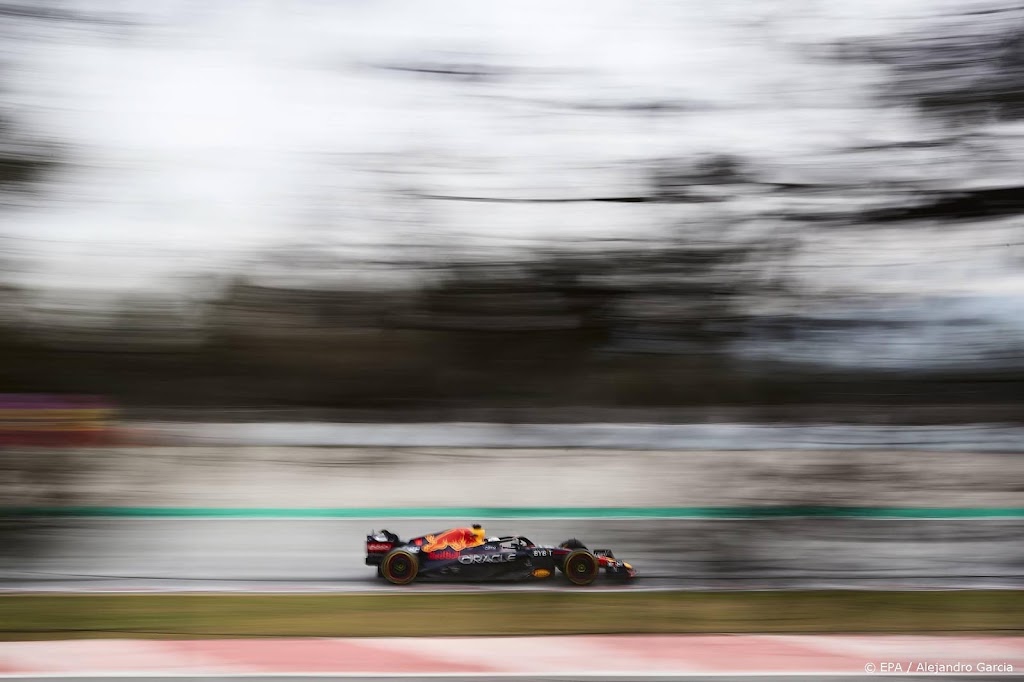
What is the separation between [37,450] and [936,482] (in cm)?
429

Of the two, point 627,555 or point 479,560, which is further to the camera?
point 627,555

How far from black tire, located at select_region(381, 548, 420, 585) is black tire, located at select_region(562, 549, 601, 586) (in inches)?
19.6

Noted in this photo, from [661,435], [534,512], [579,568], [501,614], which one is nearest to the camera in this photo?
[501,614]

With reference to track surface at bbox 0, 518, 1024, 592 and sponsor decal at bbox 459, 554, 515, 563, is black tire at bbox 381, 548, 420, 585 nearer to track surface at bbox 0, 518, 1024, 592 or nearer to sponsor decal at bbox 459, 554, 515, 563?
track surface at bbox 0, 518, 1024, 592

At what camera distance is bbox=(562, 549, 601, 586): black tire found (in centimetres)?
261

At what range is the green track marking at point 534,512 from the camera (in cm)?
319

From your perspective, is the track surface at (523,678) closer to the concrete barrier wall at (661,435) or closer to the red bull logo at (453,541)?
the red bull logo at (453,541)

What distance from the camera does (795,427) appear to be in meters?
3.03

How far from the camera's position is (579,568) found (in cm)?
261

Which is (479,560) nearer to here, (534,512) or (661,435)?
(661,435)

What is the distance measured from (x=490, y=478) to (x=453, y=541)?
97.0 inches

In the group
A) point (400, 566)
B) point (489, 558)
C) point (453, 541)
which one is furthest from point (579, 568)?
point (400, 566)

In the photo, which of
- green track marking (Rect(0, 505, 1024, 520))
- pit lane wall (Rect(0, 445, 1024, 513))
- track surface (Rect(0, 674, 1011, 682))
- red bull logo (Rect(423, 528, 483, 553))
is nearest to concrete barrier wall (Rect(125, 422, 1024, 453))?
pit lane wall (Rect(0, 445, 1024, 513))

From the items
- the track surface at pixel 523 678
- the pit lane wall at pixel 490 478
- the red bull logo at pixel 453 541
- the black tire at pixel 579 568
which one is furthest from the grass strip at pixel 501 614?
the pit lane wall at pixel 490 478
